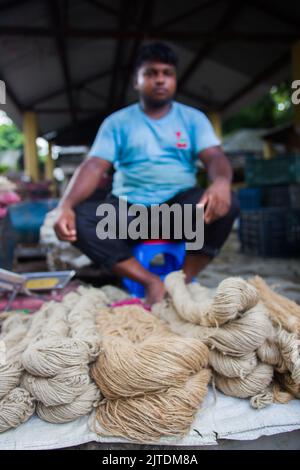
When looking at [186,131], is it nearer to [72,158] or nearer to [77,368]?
[77,368]

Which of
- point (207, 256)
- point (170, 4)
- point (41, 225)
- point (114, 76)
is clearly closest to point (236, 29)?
point (170, 4)

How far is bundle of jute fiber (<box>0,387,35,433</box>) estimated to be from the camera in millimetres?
853

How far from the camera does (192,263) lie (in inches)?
72.7

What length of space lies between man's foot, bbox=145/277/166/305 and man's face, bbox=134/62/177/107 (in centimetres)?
91

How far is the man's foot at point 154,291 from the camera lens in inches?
62.8

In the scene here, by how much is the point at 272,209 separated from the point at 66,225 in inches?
94.9

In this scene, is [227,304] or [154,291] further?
[154,291]

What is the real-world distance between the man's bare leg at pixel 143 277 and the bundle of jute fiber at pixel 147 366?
0.68 meters

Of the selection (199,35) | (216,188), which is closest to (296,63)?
(199,35)

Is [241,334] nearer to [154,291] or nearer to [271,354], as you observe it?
[271,354]

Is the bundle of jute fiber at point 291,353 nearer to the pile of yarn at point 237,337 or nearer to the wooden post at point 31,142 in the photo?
the pile of yarn at point 237,337

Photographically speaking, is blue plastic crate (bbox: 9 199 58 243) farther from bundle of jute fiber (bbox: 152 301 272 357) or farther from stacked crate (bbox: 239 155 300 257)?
bundle of jute fiber (bbox: 152 301 272 357)

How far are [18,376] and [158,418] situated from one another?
0.33 m

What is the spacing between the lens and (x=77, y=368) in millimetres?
873
